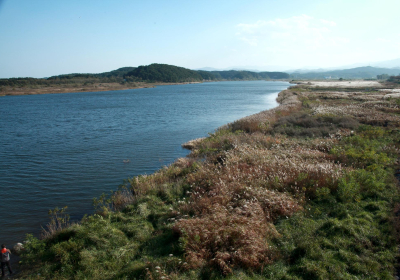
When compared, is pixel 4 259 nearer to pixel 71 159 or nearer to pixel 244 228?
pixel 244 228

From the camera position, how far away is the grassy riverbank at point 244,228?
6.50m

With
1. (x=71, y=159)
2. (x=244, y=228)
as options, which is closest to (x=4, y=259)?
(x=244, y=228)

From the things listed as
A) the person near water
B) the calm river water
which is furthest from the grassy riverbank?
the calm river water

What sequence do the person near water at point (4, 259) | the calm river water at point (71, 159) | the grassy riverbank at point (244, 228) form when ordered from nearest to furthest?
the grassy riverbank at point (244, 228) → the person near water at point (4, 259) → the calm river water at point (71, 159)

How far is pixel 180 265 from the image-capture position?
6582 millimetres

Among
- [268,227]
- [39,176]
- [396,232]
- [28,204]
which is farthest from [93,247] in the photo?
[39,176]

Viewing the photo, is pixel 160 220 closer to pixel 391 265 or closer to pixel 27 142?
pixel 391 265

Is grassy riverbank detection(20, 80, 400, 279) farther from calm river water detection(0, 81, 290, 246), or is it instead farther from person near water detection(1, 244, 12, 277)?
calm river water detection(0, 81, 290, 246)

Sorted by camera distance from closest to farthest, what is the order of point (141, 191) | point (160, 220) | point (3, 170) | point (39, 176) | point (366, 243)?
point (366, 243)
point (160, 220)
point (141, 191)
point (39, 176)
point (3, 170)

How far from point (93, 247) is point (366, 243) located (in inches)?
313

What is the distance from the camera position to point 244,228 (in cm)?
745

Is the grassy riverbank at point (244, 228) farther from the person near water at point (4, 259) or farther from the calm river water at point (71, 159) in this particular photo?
the calm river water at point (71, 159)

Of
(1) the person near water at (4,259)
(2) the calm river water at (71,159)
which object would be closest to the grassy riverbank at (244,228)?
(1) the person near water at (4,259)

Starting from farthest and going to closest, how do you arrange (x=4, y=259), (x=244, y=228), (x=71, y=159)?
1. (x=71, y=159)
2. (x=244, y=228)
3. (x=4, y=259)
